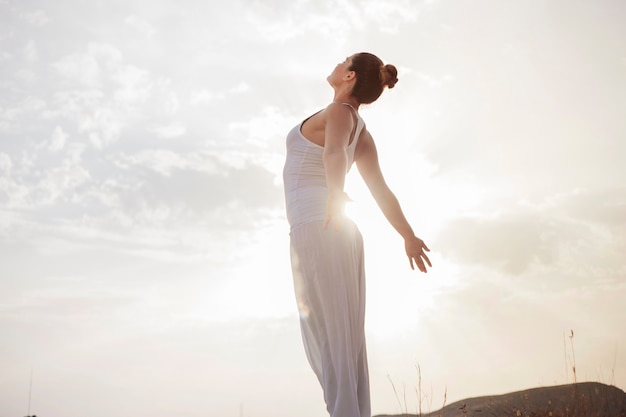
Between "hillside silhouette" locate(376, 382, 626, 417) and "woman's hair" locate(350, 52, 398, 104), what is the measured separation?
3405mm

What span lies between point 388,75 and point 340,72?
318mm

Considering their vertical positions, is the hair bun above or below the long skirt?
above

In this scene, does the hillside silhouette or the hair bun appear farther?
the hillside silhouette

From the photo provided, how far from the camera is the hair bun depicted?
443cm

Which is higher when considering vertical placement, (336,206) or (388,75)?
A: (388,75)

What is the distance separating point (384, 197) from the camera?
190 inches

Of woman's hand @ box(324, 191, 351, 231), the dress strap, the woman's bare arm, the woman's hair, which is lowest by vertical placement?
woman's hand @ box(324, 191, 351, 231)

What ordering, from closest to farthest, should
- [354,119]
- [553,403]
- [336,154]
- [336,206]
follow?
[336,206] < [336,154] < [354,119] < [553,403]

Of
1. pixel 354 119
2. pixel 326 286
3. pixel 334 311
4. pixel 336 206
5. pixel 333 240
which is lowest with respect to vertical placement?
pixel 334 311

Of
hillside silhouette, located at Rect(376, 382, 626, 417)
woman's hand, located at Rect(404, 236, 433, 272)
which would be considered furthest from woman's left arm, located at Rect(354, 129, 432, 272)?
hillside silhouette, located at Rect(376, 382, 626, 417)

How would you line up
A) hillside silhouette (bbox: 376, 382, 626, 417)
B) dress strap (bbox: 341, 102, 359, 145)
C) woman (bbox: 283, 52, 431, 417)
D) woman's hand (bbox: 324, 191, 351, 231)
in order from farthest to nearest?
hillside silhouette (bbox: 376, 382, 626, 417), dress strap (bbox: 341, 102, 359, 145), woman (bbox: 283, 52, 431, 417), woman's hand (bbox: 324, 191, 351, 231)

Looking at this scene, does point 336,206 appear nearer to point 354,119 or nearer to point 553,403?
point 354,119

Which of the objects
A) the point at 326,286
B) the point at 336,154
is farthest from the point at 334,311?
the point at 336,154

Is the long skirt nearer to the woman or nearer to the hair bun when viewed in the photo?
the woman
